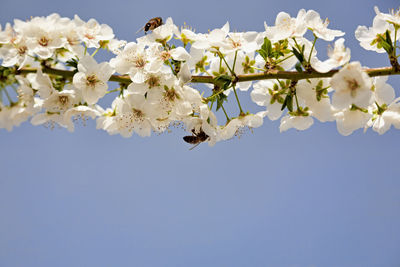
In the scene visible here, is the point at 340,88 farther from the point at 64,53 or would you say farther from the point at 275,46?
the point at 64,53

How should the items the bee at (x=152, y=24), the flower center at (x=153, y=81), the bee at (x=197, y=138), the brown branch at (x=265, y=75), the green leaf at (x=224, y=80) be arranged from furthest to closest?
the bee at (x=152, y=24)
the bee at (x=197, y=138)
the flower center at (x=153, y=81)
the green leaf at (x=224, y=80)
the brown branch at (x=265, y=75)

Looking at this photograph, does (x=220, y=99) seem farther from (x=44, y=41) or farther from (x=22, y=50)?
(x=22, y=50)

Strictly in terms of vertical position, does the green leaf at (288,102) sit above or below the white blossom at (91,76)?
below

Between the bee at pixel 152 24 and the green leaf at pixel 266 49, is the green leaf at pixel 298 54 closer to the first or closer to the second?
the green leaf at pixel 266 49

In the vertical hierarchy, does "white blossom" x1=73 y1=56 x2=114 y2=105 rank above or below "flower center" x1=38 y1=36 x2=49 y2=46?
below

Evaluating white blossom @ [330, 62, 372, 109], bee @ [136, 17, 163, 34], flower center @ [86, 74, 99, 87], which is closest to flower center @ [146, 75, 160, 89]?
flower center @ [86, 74, 99, 87]

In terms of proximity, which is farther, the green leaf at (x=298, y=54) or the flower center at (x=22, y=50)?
the flower center at (x=22, y=50)

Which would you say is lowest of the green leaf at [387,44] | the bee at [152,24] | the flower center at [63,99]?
the green leaf at [387,44]

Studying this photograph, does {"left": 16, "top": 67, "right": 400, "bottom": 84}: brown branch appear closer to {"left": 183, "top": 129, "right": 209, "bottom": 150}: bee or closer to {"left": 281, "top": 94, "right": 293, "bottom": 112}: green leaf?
{"left": 281, "top": 94, "right": 293, "bottom": 112}: green leaf

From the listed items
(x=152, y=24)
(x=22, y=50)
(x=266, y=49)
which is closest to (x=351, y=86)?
(x=266, y=49)

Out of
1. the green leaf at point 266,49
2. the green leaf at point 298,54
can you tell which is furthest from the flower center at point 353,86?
the green leaf at point 266,49
